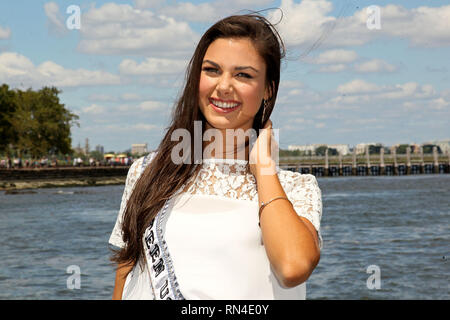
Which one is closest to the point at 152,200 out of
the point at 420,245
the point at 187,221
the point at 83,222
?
the point at 187,221

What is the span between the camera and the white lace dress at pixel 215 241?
7.27ft

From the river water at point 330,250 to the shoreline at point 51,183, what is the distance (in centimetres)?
1157

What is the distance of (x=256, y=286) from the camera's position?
2225mm

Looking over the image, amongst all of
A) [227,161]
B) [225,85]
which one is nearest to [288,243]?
[227,161]

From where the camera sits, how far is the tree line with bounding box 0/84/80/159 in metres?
68.1

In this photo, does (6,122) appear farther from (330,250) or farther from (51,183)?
(330,250)

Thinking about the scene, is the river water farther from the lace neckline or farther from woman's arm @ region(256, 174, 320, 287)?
woman's arm @ region(256, 174, 320, 287)

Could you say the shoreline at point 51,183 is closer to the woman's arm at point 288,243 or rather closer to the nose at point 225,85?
the nose at point 225,85

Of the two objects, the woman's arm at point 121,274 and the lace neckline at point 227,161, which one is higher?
the lace neckline at point 227,161

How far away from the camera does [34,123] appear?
68.4 m

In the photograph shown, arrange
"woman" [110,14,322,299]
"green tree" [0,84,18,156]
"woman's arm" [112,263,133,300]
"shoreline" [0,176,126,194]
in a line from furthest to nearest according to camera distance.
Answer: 1. "green tree" [0,84,18,156]
2. "shoreline" [0,176,126,194]
3. "woman's arm" [112,263,133,300]
4. "woman" [110,14,322,299]

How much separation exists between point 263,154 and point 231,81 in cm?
28

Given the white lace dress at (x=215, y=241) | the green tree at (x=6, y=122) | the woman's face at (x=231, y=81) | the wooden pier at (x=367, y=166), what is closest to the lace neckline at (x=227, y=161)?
the white lace dress at (x=215, y=241)

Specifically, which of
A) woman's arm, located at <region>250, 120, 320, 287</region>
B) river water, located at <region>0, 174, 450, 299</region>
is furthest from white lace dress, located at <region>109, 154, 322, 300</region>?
river water, located at <region>0, 174, 450, 299</region>
